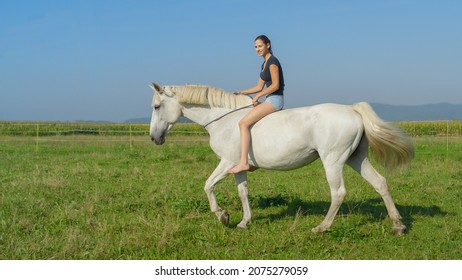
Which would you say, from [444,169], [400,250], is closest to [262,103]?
[400,250]

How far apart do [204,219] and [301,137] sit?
203 cm

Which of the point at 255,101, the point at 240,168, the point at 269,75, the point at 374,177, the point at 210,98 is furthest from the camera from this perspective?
the point at 210,98

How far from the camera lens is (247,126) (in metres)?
6.62

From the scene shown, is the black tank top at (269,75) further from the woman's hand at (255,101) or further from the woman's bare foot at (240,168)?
the woman's bare foot at (240,168)

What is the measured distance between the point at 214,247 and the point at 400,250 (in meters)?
2.20

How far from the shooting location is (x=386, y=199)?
6.61 metres

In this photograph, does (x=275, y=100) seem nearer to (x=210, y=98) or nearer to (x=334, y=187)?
(x=210, y=98)

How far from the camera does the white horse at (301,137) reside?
6340mm

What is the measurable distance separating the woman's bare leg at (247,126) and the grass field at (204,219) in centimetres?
88

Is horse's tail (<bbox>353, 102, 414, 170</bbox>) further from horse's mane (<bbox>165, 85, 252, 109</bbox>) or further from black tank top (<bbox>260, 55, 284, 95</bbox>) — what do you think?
horse's mane (<bbox>165, 85, 252, 109</bbox>)

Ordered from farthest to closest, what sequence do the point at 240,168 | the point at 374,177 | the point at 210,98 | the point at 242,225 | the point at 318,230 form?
the point at 210,98 → the point at 242,225 → the point at 374,177 → the point at 240,168 → the point at 318,230

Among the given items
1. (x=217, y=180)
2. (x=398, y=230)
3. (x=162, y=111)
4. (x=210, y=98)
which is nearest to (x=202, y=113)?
(x=210, y=98)

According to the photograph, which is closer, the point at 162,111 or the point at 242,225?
the point at 242,225

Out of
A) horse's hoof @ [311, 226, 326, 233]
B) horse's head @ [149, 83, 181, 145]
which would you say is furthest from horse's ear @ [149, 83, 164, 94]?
horse's hoof @ [311, 226, 326, 233]
